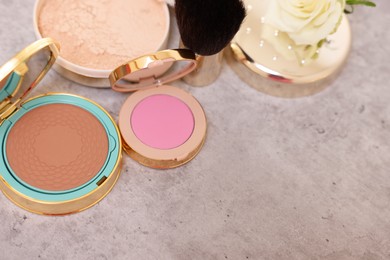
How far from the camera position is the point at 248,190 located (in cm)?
81

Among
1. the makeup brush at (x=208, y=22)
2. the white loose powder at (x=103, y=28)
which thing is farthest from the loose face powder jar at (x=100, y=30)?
the makeup brush at (x=208, y=22)

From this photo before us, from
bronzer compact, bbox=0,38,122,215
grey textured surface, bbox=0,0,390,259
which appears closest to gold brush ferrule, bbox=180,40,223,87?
grey textured surface, bbox=0,0,390,259

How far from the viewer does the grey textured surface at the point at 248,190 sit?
0.74 meters

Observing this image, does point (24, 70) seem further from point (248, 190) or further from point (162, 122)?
point (248, 190)

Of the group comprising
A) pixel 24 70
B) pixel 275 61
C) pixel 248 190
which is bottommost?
pixel 248 190

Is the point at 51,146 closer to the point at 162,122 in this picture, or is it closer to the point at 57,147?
the point at 57,147

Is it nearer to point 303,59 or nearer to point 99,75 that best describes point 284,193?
point 303,59

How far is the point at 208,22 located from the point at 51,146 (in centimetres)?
29

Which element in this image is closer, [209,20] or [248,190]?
[209,20]

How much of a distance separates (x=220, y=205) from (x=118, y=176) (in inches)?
6.4

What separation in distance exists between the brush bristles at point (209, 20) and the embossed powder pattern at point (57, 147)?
0.66 ft

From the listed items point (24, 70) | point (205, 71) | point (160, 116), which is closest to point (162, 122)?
point (160, 116)

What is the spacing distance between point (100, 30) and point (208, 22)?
251 millimetres

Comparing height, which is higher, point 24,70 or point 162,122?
point 24,70
